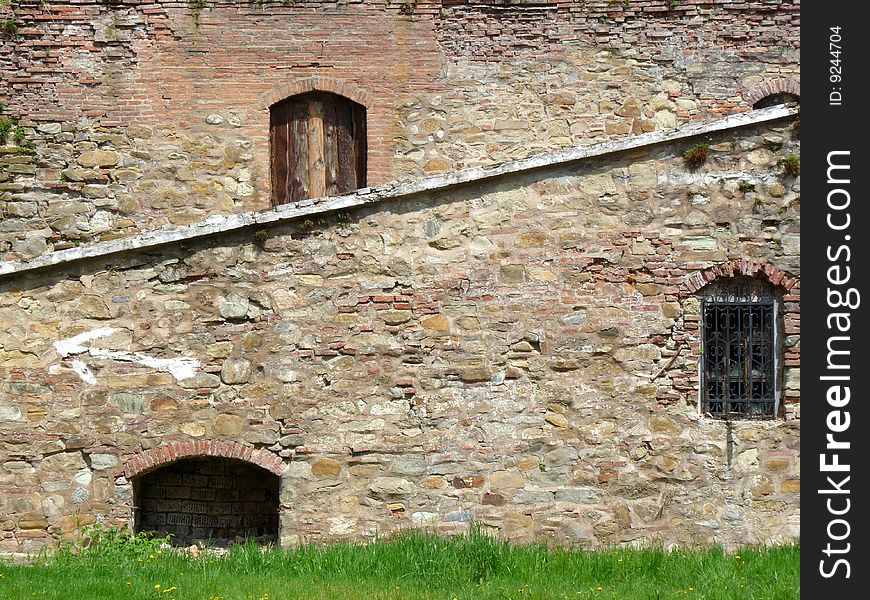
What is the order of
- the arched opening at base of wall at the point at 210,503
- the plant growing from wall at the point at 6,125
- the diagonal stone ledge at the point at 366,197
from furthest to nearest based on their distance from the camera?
the plant growing from wall at the point at 6,125 → the arched opening at base of wall at the point at 210,503 → the diagonal stone ledge at the point at 366,197

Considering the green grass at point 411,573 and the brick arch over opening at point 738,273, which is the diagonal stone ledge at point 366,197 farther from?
the green grass at point 411,573

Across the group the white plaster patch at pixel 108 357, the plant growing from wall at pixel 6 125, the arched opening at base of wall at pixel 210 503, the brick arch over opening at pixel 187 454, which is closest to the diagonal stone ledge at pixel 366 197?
the white plaster patch at pixel 108 357

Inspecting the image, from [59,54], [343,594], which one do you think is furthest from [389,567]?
[59,54]

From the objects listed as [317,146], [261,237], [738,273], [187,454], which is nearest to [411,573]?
[187,454]

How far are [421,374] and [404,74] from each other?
4.98 meters

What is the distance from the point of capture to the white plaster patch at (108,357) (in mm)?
7848

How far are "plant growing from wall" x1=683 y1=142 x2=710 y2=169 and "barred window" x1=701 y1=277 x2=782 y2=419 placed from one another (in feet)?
3.30

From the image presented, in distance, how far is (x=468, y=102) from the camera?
11.6 m

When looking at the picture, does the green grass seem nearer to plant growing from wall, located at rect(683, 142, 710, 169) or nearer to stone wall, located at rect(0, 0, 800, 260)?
plant growing from wall, located at rect(683, 142, 710, 169)

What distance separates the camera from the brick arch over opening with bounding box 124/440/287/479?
7824mm

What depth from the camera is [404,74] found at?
460 inches

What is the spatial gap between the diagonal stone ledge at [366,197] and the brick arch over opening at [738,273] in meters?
1.12

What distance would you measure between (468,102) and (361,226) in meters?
4.13

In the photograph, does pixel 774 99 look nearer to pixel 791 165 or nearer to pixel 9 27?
pixel 791 165
